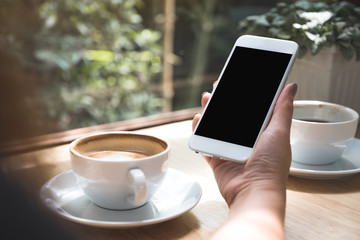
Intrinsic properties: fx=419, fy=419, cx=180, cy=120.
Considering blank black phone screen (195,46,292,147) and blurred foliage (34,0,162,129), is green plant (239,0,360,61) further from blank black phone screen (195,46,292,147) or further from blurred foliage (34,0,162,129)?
blurred foliage (34,0,162,129)

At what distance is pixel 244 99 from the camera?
605 mm

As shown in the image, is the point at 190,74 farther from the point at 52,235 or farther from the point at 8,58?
the point at 52,235

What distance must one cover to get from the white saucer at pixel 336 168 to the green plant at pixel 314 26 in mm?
229

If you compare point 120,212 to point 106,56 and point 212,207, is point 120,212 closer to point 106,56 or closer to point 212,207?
point 212,207

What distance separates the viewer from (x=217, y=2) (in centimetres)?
240

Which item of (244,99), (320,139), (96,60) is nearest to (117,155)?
(244,99)

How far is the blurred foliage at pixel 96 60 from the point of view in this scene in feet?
6.94

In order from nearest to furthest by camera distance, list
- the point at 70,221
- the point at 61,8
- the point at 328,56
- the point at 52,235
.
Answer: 1. the point at 52,235
2. the point at 70,221
3. the point at 328,56
4. the point at 61,8

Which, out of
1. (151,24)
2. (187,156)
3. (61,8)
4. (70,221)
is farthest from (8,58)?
(70,221)

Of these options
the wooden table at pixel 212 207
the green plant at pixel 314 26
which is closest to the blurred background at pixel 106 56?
the green plant at pixel 314 26

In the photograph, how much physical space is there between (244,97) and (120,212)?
0.79ft

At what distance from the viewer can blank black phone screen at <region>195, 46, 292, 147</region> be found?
0.58 meters

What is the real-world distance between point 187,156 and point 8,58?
4.95 ft

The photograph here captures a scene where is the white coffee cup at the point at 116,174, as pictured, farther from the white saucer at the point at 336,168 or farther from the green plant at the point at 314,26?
the green plant at the point at 314,26
